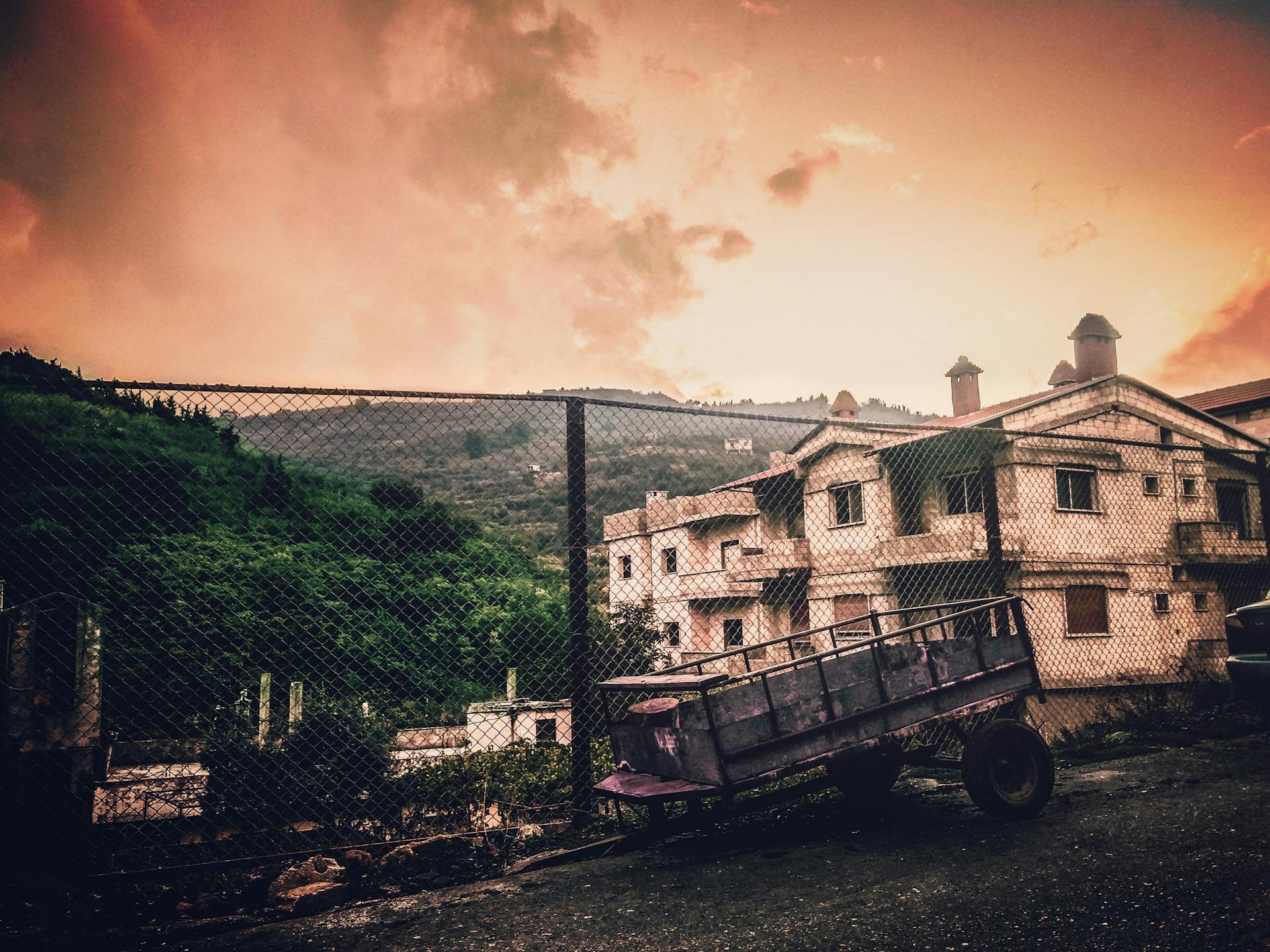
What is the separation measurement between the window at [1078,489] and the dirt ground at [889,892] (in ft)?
65.1

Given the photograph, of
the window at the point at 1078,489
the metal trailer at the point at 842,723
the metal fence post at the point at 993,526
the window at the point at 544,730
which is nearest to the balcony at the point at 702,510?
the window at the point at 1078,489

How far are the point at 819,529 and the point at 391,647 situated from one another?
17.7 meters

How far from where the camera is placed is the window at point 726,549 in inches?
1347

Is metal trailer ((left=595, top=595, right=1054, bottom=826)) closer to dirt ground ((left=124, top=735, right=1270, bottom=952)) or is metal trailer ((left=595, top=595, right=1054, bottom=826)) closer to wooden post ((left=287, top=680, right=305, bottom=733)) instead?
dirt ground ((left=124, top=735, right=1270, bottom=952))

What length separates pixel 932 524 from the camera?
2367cm

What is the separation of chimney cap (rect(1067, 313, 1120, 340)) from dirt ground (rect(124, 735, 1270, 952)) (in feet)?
92.9

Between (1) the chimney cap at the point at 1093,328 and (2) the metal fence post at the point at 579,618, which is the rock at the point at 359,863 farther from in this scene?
(1) the chimney cap at the point at 1093,328

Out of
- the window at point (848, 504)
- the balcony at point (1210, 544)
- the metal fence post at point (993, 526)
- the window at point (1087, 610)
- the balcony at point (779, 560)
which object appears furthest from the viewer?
the balcony at point (779, 560)

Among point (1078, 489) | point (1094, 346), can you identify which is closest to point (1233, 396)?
point (1094, 346)

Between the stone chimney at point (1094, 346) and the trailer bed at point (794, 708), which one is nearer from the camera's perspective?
the trailer bed at point (794, 708)

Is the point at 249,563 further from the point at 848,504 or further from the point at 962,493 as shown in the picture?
the point at 962,493

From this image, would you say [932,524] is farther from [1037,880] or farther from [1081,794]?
[1037,880]

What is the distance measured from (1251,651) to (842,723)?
4.65 m

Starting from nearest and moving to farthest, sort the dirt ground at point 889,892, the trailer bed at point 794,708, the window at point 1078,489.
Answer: the dirt ground at point 889,892
the trailer bed at point 794,708
the window at point 1078,489
